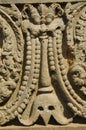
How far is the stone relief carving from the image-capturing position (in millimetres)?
2564

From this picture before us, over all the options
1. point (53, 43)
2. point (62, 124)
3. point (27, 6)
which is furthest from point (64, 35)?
point (62, 124)

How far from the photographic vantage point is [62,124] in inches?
101

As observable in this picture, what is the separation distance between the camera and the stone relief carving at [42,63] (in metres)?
2.56

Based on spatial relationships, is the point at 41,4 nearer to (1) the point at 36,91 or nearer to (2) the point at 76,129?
(1) the point at 36,91

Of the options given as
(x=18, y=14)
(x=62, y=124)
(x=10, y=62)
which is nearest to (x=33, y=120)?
(x=62, y=124)

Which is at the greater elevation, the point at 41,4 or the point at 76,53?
the point at 41,4

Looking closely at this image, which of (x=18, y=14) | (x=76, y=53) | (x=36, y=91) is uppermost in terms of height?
(x=18, y=14)

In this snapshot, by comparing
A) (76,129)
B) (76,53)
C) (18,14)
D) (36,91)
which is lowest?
(76,129)

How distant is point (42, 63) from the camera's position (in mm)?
2570

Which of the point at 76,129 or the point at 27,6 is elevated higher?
the point at 27,6

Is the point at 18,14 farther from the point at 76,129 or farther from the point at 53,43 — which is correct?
the point at 76,129

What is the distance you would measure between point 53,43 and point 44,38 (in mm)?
49

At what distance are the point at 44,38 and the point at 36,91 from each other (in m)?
0.26

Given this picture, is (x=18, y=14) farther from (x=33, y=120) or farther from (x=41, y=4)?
(x=33, y=120)
